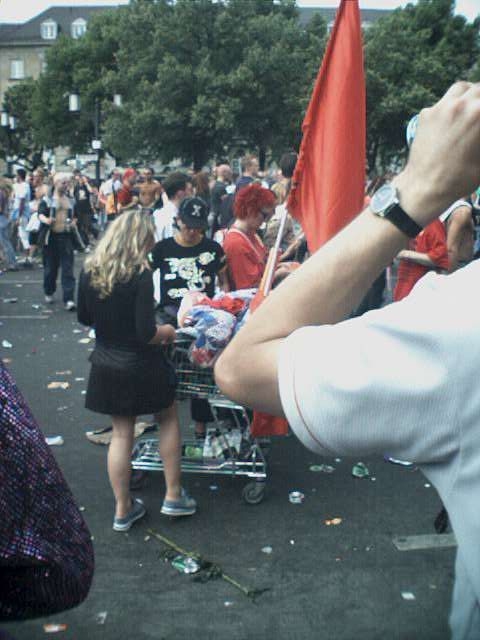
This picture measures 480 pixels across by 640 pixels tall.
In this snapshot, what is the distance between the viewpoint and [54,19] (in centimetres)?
9600

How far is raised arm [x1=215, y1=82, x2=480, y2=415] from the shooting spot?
3.46 ft

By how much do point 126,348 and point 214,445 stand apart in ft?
3.75

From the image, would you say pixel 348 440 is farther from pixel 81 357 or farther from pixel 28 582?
pixel 81 357

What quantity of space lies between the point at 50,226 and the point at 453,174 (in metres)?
11.5

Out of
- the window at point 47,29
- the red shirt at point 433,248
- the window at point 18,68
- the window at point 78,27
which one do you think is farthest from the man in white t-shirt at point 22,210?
the window at point 47,29

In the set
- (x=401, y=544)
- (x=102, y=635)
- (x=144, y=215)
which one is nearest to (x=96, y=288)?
(x=144, y=215)

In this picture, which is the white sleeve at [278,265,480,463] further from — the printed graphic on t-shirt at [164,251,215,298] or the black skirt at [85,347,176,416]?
the printed graphic on t-shirt at [164,251,215,298]

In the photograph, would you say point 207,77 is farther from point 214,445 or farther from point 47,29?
point 47,29

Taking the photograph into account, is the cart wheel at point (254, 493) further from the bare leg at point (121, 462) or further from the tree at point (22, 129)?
the tree at point (22, 129)

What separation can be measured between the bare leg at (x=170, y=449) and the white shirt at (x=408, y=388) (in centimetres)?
370

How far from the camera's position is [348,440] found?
1021 mm

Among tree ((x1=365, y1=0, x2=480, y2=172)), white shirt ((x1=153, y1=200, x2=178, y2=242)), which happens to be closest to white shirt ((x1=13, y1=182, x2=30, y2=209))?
white shirt ((x1=153, y1=200, x2=178, y2=242))

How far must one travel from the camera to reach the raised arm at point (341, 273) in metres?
1.05

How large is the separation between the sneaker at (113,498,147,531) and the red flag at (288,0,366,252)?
2.09 metres
